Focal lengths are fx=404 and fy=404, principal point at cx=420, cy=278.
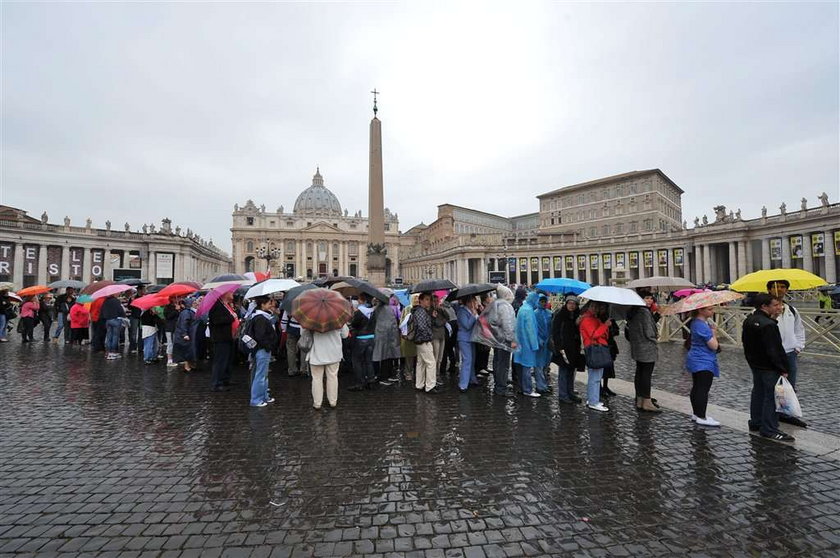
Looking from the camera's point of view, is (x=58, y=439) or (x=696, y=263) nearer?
(x=58, y=439)

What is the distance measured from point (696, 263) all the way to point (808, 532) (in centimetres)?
5004

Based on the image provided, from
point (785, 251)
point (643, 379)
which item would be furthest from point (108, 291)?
point (785, 251)

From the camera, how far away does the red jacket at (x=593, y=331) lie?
5918 mm

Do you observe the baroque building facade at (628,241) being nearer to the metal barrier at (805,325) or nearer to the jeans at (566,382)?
the metal barrier at (805,325)

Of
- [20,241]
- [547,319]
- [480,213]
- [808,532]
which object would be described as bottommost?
[808,532]

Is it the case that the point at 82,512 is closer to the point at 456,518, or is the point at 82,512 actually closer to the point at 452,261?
the point at 456,518

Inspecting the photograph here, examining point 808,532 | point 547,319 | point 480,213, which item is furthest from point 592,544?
point 480,213

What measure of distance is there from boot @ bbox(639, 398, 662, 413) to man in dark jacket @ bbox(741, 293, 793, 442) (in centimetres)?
112

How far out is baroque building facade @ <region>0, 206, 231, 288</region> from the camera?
139 feet

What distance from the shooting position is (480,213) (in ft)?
287

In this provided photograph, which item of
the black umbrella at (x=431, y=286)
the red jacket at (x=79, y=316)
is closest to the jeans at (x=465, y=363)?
the black umbrella at (x=431, y=286)

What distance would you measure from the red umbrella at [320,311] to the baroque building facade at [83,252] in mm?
44393

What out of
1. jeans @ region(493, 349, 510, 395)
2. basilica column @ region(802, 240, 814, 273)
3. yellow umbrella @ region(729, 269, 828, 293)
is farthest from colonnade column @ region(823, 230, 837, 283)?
jeans @ region(493, 349, 510, 395)

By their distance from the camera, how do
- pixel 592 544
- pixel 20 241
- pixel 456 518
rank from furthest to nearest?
1. pixel 20 241
2. pixel 456 518
3. pixel 592 544
